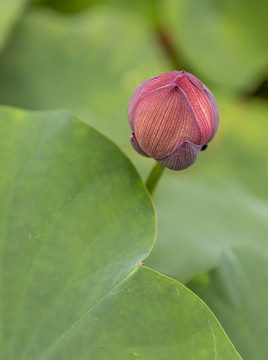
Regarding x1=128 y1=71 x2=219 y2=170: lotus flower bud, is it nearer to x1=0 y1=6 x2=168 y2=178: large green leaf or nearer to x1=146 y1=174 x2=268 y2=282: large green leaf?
x1=146 y1=174 x2=268 y2=282: large green leaf

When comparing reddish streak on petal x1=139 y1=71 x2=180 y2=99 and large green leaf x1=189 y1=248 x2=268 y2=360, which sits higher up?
reddish streak on petal x1=139 y1=71 x2=180 y2=99

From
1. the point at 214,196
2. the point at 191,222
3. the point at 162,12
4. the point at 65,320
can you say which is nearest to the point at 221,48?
the point at 162,12

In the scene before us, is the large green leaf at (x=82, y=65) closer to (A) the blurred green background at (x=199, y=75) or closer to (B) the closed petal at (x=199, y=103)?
(A) the blurred green background at (x=199, y=75)

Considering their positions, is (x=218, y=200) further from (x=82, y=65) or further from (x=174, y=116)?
(x=174, y=116)

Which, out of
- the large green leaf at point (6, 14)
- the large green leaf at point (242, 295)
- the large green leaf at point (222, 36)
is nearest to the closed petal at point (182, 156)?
the large green leaf at point (242, 295)

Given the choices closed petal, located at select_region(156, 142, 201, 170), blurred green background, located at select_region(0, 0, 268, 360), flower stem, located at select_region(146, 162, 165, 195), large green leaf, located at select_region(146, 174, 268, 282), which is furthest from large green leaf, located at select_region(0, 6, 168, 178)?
closed petal, located at select_region(156, 142, 201, 170)

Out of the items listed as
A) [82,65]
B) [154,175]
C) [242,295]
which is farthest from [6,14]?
[242,295]
